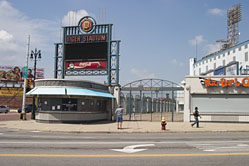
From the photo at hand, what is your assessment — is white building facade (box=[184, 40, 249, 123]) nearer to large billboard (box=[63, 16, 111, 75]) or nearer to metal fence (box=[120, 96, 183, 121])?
metal fence (box=[120, 96, 183, 121])

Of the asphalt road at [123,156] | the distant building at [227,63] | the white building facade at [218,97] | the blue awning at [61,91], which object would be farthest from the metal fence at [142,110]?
the asphalt road at [123,156]

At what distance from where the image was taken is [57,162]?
7.43m

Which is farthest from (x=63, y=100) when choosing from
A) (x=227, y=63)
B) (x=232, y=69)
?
(x=227, y=63)

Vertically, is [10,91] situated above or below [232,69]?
below

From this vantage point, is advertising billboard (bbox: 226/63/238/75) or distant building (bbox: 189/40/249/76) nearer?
advertising billboard (bbox: 226/63/238/75)

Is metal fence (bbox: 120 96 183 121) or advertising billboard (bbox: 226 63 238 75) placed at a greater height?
advertising billboard (bbox: 226 63 238 75)

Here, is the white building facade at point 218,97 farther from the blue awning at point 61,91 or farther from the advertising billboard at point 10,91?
the advertising billboard at point 10,91

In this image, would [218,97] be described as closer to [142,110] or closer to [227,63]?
[142,110]

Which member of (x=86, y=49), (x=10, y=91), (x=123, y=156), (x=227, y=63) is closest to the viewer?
(x=123, y=156)

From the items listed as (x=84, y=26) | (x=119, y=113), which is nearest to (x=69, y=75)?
(x=84, y=26)

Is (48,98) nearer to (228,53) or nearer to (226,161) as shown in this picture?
(226,161)

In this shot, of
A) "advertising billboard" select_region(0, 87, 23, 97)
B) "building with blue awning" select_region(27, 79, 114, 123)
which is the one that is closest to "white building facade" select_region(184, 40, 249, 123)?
"building with blue awning" select_region(27, 79, 114, 123)

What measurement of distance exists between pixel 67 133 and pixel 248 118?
17.4 m

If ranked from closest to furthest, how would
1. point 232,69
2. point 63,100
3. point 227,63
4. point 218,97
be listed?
point 63,100, point 218,97, point 232,69, point 227,63
